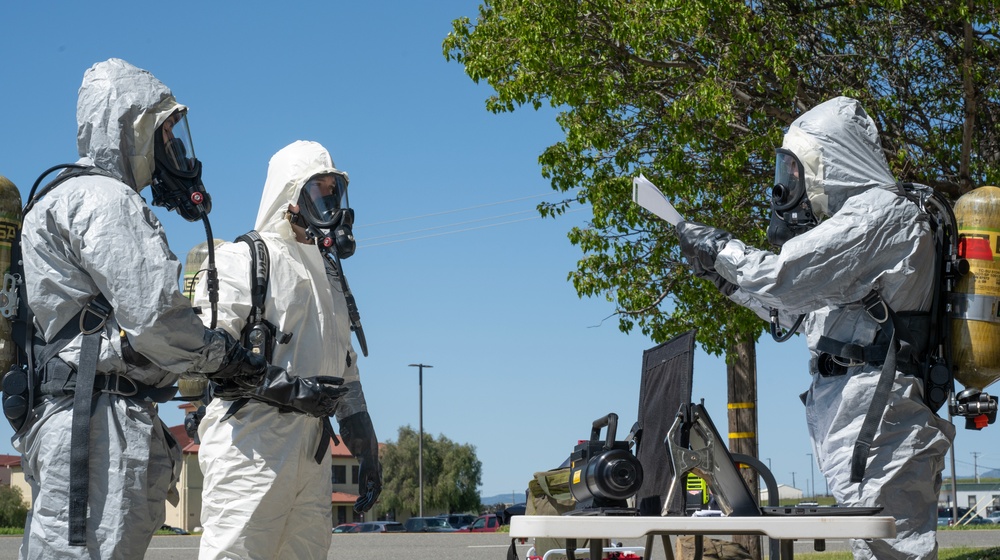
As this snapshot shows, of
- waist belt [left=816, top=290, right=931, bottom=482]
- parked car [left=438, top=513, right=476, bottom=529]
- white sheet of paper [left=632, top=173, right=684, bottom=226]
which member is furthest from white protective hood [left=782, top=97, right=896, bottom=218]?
parked car [left=438, top=513, right=476, bottom=529]

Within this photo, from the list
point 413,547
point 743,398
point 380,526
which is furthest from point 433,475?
point 743,398

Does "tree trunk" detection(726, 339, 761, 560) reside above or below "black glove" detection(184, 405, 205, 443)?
above

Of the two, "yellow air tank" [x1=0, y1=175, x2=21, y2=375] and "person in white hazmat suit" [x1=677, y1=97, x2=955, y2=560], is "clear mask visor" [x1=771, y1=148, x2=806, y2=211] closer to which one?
"person in white hazmat suit" [x1=677, y1=97, x2=955, y2=560]

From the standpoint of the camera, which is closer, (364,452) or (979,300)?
(979,300)

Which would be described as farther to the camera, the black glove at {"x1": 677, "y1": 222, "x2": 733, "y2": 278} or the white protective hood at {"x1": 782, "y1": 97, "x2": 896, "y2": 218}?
the white protective hood at {"x1": 782, "y1": 97, "x2": 896, "y2": 218}

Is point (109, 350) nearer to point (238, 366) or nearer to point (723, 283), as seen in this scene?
point (238, 366)

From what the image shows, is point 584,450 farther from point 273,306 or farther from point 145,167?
point 145,167

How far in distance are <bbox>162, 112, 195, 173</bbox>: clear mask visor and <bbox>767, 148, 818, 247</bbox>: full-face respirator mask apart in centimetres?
234

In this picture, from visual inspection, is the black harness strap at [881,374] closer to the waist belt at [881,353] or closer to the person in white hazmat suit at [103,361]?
the waist belt at [881,353]

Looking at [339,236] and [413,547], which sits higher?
[339,236]

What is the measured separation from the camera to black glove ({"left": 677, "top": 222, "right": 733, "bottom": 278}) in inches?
170

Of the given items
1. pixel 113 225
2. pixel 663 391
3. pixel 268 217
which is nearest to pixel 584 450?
pixel 663 391

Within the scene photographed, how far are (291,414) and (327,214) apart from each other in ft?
2.91

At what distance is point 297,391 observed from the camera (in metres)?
4.18
